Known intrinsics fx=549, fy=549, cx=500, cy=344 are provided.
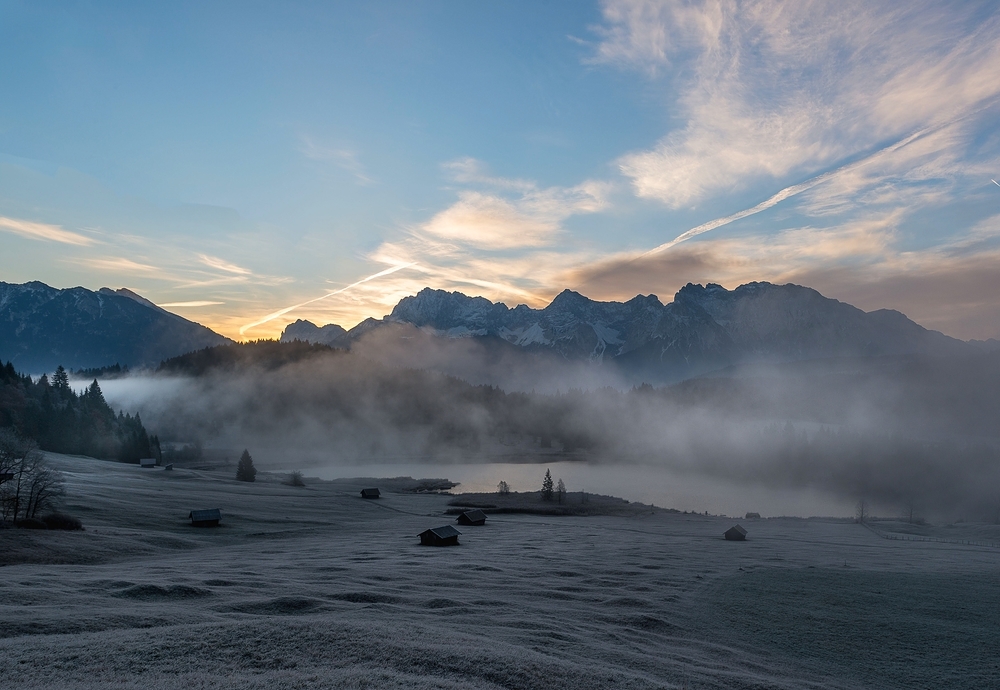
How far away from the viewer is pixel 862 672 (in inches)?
1024

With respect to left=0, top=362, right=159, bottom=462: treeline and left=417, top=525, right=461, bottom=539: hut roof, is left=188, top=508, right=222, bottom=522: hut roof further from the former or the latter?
left=0, top=362, right=159, bottom=462: treeline

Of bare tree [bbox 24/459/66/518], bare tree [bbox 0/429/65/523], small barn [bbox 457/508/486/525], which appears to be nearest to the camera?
bare tree [bbox 0/429/65/523]

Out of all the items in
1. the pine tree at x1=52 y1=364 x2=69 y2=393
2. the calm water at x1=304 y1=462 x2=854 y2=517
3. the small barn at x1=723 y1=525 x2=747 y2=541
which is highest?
the pine tree at x1=52 y1=364 x2=69 y2=393

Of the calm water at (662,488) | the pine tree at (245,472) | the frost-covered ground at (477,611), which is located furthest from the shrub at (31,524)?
the calm water at (662,488)

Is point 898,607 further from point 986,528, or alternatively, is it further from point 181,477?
point 181,477

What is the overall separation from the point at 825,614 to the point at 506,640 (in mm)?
22816

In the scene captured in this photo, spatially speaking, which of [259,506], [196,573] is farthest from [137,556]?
[259,506]

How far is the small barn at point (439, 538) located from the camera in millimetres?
57625

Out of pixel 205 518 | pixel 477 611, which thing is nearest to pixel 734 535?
pixel 477 611

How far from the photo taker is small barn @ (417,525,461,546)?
189ft

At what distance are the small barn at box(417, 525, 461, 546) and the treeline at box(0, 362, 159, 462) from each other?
4262 inches

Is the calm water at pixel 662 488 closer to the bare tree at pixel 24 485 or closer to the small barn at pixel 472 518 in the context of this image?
the small barn at pixel 472 518

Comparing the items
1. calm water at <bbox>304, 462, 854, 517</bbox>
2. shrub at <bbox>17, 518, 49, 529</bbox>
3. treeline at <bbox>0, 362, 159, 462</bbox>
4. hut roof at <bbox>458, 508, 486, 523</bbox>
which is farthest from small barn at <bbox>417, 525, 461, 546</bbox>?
treeline at <bbox>0, 362, 159, 462</bbox>

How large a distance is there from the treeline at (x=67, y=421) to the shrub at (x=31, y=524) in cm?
8757
